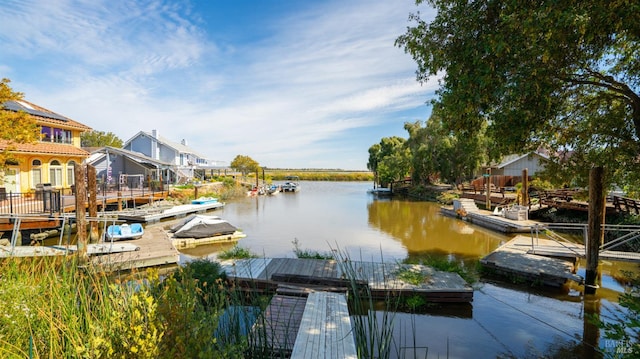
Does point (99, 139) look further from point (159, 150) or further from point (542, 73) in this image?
point (542, 73)

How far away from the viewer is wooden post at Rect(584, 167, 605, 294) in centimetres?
862

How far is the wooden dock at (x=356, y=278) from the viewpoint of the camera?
8.51 metres

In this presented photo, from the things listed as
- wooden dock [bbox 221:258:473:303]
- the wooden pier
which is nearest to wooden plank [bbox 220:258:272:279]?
wooden dock [bbox 221:258:473:303]

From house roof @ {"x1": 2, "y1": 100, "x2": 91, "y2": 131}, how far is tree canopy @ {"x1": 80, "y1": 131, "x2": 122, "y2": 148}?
36626 mm

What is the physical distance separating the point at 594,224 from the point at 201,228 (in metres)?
15.1

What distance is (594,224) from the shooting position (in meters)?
8.77

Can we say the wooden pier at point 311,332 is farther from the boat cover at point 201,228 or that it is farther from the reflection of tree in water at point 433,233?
the boat cover at point 201,228

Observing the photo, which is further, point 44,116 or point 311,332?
point 44,116

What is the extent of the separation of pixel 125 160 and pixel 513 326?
122 ft

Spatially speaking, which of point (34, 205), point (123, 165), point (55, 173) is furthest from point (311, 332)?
point (123, 165)

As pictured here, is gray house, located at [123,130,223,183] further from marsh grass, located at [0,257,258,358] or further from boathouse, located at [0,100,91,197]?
marsh grass, located at [0,257,258,358]

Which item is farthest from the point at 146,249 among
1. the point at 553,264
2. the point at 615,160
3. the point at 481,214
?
the point at 481,214

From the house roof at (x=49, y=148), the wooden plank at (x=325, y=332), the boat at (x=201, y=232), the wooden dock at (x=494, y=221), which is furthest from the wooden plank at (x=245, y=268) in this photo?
the house roof at (x=49, y=148)

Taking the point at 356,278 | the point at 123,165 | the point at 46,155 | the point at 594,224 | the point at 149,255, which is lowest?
the point at 149,255
